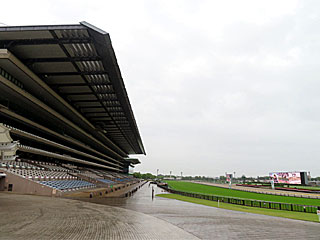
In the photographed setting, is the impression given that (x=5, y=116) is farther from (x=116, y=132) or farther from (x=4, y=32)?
(x=116, y=132)

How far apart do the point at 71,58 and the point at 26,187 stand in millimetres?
14191

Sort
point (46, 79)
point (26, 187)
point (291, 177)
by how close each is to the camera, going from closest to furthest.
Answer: point (26, 187) → point (46, 79) → point (291, 177)

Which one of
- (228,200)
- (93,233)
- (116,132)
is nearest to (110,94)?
(228,200)

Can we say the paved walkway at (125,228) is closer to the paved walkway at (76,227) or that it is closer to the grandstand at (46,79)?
the paved walkway at (76,227)

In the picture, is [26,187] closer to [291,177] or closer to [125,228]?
[125,228]

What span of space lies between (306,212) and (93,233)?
1835 centimetres

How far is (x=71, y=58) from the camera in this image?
21.1 metres

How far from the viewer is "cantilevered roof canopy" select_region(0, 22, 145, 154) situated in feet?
55.7

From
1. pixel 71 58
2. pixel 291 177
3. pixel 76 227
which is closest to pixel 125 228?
pixel 76 227

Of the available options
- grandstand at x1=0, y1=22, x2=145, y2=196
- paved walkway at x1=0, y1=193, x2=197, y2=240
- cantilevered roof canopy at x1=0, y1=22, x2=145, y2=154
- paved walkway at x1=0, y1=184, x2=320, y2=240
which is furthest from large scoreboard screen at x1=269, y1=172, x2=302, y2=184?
paved walkway at x1=0, y1=193, x2=197, y2=240

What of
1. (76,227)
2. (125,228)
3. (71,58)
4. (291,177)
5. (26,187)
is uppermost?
(71,58)

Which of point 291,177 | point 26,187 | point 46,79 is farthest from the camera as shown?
point 291,177

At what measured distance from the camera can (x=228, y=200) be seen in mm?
24000

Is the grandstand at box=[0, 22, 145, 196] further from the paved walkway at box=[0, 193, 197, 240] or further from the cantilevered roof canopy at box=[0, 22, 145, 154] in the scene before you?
the paved walkway at box=[0, 193, 197, 240]
